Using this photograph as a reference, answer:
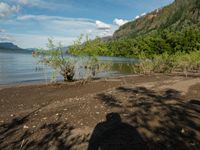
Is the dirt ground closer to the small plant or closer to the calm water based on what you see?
the small plant

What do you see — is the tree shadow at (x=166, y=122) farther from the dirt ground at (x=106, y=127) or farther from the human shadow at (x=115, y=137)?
the human shadow at (x=115, y=137)

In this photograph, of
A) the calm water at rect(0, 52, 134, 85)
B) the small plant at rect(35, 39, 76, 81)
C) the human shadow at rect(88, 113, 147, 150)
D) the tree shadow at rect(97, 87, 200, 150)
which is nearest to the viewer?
the human shadow at rect(88, 113, 147, 150)

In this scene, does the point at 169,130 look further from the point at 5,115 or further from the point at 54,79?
the point at 54,79

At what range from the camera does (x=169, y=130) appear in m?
8.34

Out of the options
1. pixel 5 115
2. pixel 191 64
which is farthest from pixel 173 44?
pixel 5 115

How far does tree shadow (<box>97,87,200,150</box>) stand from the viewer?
7.49m

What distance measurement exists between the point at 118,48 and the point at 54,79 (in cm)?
10612

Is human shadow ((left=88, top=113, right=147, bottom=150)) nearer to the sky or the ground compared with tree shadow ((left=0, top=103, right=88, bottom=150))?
nearer to the sky

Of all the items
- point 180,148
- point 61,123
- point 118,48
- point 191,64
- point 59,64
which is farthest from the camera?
point 118,48

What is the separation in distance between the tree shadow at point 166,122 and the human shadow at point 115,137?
8.6 inches

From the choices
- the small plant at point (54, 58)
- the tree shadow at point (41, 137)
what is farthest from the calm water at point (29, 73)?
the tree shadow at point (41, 137)

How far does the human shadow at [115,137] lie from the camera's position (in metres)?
7.32

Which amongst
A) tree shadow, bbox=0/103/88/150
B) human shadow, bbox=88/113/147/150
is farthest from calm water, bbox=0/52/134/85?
human shadow, bbox=88/113/147/150

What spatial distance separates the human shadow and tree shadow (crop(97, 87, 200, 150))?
0.72ft
